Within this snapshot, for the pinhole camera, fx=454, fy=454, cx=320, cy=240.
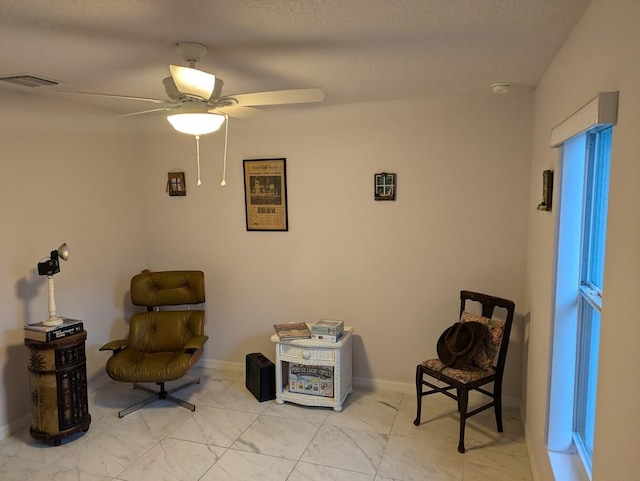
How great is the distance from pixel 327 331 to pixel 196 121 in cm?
198

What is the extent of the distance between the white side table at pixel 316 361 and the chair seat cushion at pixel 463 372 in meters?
0.68

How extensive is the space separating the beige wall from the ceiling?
488 mm

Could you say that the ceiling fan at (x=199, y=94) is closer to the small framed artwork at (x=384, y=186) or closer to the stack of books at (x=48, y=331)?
the small framed artwork at (x=384, y=186)

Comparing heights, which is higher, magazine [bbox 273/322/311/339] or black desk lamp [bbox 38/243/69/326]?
black desk lamp [bbox 38/243/69/326]

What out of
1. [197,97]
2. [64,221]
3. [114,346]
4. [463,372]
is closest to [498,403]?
[463,372]

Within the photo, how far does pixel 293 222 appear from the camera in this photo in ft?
12.8

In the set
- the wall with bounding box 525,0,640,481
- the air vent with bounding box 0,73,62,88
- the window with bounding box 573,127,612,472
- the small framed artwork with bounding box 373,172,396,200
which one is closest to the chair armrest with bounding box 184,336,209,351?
the small framed artwork with bounding box 373,172,396,200

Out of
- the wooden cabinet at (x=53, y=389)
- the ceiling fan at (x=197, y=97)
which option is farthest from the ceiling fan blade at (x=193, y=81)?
the wooden cabinet at (x=53, y=389)

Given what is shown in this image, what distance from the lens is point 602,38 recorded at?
1.51 m

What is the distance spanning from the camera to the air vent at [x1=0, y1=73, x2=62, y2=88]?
8.91ft

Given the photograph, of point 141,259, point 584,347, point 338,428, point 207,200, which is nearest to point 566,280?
point 584,347

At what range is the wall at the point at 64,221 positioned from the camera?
3119 mm

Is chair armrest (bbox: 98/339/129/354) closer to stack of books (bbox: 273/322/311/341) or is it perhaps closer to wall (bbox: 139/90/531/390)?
wall (bbox: 139/90/531/390)

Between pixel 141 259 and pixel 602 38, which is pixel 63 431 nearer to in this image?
pixel 141 259
